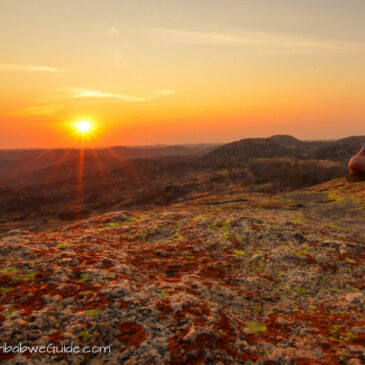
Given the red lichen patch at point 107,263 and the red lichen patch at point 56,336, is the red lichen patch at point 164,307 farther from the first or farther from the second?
the red lichen patch at point 107,263

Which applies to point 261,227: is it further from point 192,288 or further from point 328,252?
point 192,288

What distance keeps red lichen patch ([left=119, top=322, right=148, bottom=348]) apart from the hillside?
2 centimetres

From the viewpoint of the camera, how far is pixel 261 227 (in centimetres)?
1114

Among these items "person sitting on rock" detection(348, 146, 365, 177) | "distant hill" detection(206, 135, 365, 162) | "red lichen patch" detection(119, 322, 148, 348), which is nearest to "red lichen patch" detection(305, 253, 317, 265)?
"person sitting on rock" detection(348, 146, 365, 177)

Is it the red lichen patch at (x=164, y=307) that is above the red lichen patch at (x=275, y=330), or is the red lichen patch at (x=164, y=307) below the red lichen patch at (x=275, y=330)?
above

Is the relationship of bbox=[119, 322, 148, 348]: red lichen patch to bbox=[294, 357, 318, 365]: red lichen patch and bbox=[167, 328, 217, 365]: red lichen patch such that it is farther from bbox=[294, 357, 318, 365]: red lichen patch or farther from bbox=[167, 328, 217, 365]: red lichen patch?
bbox=[294, 357, 318, 365]: red lichen patch

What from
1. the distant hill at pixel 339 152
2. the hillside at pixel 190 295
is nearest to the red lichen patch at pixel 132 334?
the hillside at pixel 190 295

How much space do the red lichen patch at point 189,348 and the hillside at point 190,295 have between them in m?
0.02

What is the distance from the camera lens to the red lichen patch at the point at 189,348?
3.81m

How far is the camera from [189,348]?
3.98m

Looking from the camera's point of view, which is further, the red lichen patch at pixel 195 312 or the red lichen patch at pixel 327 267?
the red lichen patch at pixel 327 267

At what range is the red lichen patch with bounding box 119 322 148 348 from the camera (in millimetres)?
4125

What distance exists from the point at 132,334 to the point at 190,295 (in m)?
1.52

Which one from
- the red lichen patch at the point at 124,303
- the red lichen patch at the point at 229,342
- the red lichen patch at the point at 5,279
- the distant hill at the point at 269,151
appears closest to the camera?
the red lichen patch at the point at 229,342
